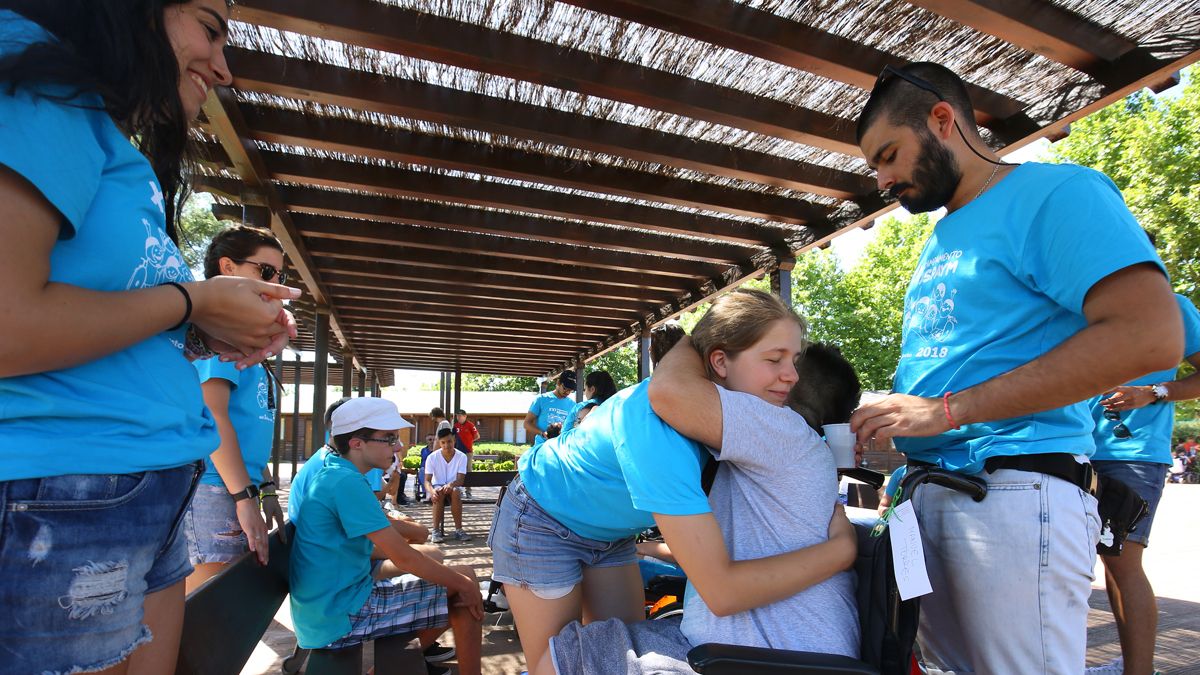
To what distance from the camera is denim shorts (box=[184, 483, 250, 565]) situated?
2385 millimetres

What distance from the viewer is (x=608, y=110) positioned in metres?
3.74

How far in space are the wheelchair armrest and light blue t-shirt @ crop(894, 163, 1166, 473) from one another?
61 centimetres

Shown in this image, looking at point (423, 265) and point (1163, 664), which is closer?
point (1163, 664)

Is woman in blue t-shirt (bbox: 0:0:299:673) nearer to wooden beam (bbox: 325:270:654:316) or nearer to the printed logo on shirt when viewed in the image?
the printed logo on shirt

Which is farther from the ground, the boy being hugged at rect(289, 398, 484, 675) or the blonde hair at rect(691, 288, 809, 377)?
the blonde hair at rect(691, 288, 809, 377)

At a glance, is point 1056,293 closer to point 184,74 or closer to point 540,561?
point 540,561

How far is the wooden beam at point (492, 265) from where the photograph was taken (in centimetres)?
614

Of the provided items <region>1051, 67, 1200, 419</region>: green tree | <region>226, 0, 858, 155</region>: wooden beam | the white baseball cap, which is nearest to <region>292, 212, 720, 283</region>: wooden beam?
<region>226, 0, 858, 155</region>: wooden beam

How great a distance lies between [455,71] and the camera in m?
3.39

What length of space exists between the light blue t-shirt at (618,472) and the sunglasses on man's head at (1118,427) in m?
2.40

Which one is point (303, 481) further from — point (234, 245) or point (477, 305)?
point (477, 305)

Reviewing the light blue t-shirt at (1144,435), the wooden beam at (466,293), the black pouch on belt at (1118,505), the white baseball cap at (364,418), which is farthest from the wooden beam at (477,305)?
the black pouch on belt at (1118,505)

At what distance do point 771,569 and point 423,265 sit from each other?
5.56 metres

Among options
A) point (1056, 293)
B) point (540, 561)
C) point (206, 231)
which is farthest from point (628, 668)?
point (206, 231)
